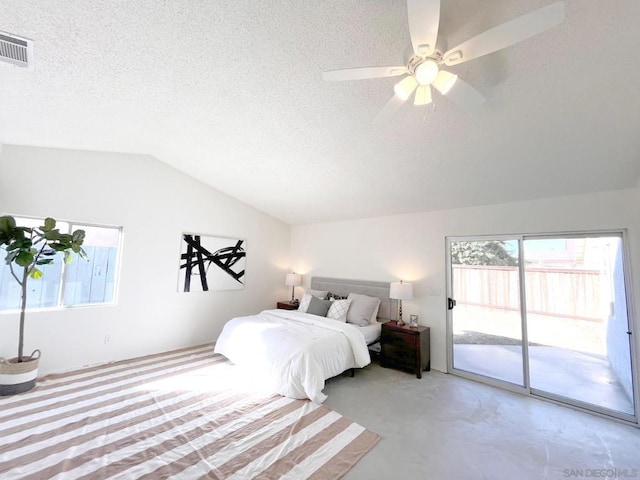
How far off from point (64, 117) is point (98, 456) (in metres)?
3.13

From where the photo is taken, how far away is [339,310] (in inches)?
168

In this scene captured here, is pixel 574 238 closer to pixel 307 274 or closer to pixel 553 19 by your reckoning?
pixel 553 19

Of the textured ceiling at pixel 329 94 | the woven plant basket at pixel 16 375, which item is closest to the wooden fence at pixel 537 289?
the textured ceiling at pixel 329 94

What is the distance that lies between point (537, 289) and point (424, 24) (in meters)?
3.41

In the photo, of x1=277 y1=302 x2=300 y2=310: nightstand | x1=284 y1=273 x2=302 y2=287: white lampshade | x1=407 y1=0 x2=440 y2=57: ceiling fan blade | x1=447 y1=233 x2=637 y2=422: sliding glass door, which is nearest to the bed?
x1=277 y1=302 x2=300 y2=310: nightstand

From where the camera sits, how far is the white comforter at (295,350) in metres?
2.90

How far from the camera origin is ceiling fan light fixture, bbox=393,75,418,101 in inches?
62.4

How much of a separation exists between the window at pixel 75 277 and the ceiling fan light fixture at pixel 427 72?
4340 mm

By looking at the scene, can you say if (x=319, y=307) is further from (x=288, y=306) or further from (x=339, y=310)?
(x=288, y=306)

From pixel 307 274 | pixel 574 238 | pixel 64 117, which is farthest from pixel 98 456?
pixel 574 238

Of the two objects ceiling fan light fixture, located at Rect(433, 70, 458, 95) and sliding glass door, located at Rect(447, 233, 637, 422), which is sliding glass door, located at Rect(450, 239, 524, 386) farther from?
ceiling fan light fixture, located at Rect(433, 70, 458, 95)

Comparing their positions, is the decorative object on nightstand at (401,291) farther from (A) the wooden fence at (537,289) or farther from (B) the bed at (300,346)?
(A) the wooden fence at (537,289)

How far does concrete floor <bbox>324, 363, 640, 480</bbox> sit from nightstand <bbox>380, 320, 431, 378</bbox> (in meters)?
0.31

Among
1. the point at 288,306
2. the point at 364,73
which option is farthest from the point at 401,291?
the point at 364,73
